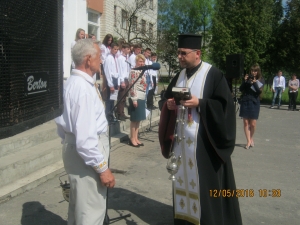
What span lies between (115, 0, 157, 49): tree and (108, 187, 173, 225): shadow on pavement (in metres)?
13.2

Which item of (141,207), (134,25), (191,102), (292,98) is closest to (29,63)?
(191,102)

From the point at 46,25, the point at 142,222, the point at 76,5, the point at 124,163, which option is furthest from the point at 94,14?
the point at 46,25

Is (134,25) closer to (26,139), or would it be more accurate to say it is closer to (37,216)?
(26,139)

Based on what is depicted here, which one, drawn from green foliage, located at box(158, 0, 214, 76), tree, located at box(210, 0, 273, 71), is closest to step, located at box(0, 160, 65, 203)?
tree, located at box(210, 0, 273, 71)

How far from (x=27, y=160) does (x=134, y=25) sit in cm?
1929

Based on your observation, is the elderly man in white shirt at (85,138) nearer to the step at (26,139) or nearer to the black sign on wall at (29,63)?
the black sign on wall at (29,63)

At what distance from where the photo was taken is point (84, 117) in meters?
2.88

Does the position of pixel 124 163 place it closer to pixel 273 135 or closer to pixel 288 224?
pixel 288 224

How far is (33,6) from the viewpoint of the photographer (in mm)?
1932

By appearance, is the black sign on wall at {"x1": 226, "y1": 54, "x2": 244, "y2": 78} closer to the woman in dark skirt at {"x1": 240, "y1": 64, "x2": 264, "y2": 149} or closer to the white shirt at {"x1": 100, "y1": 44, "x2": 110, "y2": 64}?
the woman in dark skirt at {"x1": 240, "y1": 64, "x2": 264, "y2": 149}

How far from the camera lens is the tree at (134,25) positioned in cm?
2183

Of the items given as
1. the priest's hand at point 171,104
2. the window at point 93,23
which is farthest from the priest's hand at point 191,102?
the window at point 93,23

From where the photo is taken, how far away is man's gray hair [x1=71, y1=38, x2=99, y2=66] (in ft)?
10.00

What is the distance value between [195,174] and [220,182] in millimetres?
261
